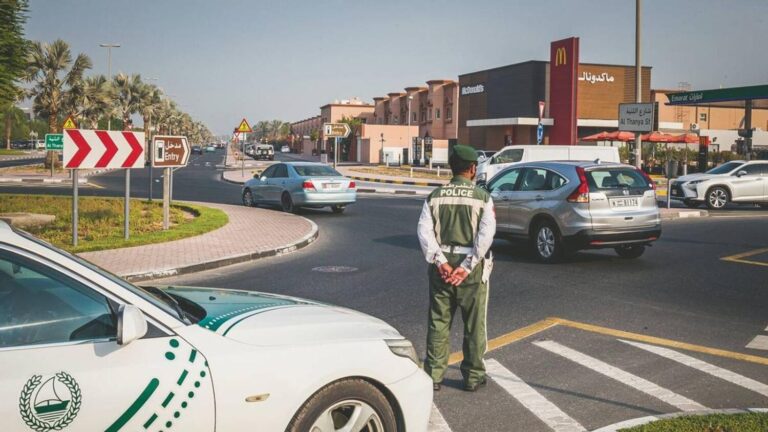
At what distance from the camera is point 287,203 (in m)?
21.2

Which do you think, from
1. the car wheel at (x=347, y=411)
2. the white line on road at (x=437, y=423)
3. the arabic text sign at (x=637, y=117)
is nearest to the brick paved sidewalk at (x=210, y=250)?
the white line on road at (x=437, y=423)

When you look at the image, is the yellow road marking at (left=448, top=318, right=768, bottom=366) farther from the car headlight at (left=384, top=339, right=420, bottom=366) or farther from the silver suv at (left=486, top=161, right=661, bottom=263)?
the silver suv at (left=486, top=161, right=661, bottom=263)

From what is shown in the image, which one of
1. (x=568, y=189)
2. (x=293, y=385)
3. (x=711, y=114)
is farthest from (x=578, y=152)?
(x=711, y=114)

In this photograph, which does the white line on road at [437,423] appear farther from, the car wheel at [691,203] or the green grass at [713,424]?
the car wheel at [691,203]

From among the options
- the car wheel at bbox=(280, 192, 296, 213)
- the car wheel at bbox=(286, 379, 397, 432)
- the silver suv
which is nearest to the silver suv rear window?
the silver suv

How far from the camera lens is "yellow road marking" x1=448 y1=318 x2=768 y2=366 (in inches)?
246

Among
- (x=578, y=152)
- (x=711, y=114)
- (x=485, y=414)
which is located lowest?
(x=485, y=414)

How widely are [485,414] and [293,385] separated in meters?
1.99

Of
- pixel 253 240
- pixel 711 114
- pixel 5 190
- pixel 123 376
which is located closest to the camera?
pixel 123 376

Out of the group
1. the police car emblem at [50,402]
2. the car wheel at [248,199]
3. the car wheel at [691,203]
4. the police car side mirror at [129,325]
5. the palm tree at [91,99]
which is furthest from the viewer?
the palm tree at [91,99]

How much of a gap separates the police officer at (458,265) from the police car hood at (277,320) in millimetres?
1297

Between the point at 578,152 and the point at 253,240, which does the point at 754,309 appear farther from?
the point at 578,152

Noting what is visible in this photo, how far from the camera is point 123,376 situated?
296 cm

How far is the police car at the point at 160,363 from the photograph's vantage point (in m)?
2.85
